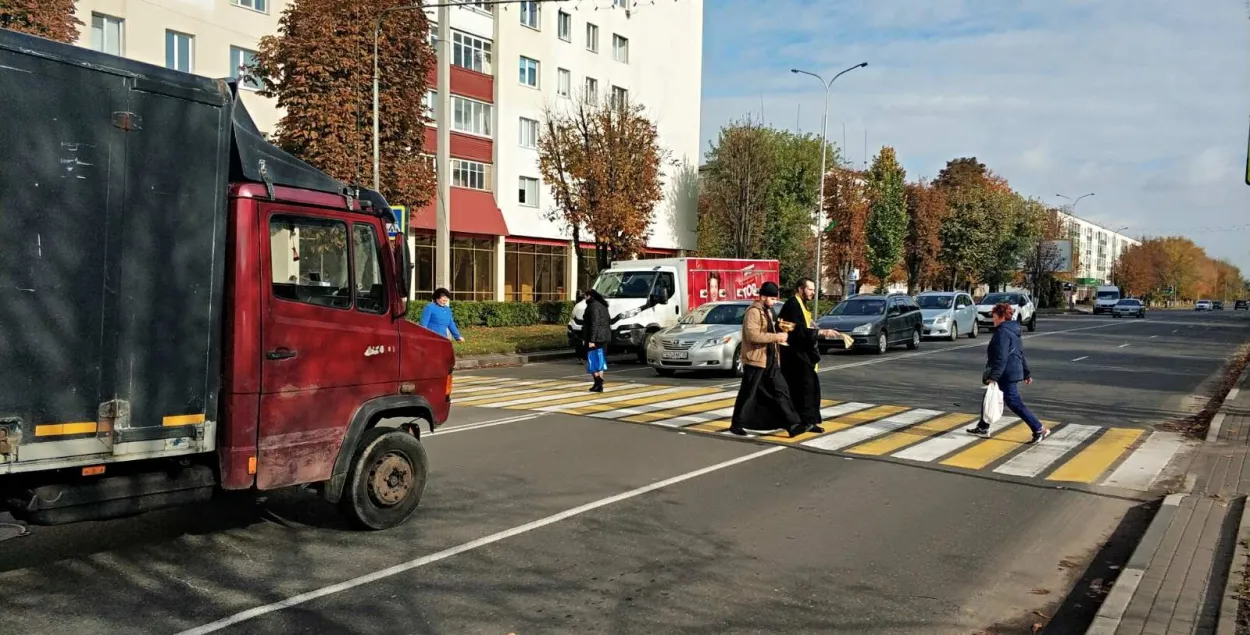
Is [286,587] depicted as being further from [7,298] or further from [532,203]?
[532,203]

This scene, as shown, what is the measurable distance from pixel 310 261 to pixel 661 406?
26.0ft

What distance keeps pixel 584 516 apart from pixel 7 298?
3.95 metres

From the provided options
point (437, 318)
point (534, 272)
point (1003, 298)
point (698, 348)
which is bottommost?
point (698, 348)

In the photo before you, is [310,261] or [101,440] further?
[310,261]

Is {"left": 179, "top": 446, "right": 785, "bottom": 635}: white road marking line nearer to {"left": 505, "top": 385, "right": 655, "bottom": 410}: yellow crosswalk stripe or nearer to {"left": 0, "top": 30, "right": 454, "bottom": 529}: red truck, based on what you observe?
{"left": 0, "top": 30, "right": 454, "bottom": 529}: red truck

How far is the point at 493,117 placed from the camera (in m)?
39.1

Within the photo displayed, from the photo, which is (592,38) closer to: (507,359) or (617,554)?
(507,359)

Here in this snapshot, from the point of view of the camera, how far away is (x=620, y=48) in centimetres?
4606

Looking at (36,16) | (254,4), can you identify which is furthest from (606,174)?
(36,16)

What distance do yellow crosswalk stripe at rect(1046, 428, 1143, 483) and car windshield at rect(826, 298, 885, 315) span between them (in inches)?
492

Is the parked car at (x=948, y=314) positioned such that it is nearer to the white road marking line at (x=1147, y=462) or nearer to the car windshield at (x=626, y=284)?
the car windshield at (x=626, y=284)

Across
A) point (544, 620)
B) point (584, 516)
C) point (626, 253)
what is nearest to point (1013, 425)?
point (584, 516)

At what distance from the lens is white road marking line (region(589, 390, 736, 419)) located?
40.0 feet

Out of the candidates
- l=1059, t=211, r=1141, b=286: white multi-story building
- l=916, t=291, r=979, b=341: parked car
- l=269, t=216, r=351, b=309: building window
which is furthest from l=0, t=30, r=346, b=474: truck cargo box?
l=1059, t=211, r=1141, b=286: white multi-story building
